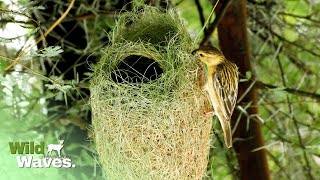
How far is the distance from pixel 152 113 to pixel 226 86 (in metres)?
0.18

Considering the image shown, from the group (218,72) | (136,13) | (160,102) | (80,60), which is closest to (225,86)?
(218,72)

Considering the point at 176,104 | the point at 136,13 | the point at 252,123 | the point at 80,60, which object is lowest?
the point at 252,123

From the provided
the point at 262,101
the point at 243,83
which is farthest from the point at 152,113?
the point at 262,101

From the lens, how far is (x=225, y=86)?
1.30 metres

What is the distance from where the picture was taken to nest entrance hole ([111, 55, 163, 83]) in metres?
1.30

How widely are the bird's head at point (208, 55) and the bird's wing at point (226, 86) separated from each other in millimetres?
20

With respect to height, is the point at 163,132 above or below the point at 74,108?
above

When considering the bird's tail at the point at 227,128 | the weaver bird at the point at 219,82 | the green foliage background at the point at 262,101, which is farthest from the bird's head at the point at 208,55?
the green foliage background at the point at 262,101

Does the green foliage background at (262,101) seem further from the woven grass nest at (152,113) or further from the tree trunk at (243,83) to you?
the woven grass nest at (152,113)

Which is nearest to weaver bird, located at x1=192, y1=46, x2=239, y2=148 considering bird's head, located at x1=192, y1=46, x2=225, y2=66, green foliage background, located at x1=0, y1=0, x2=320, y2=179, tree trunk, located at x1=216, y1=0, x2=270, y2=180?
bird's head, located at x1=192, y1=46, x2=225, y2=66

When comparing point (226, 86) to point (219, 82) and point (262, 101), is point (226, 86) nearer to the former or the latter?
point (219, 82)

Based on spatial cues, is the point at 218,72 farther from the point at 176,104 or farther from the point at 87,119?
the point at 87,119

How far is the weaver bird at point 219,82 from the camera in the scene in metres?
1.28

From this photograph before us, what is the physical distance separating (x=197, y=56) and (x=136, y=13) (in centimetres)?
20
